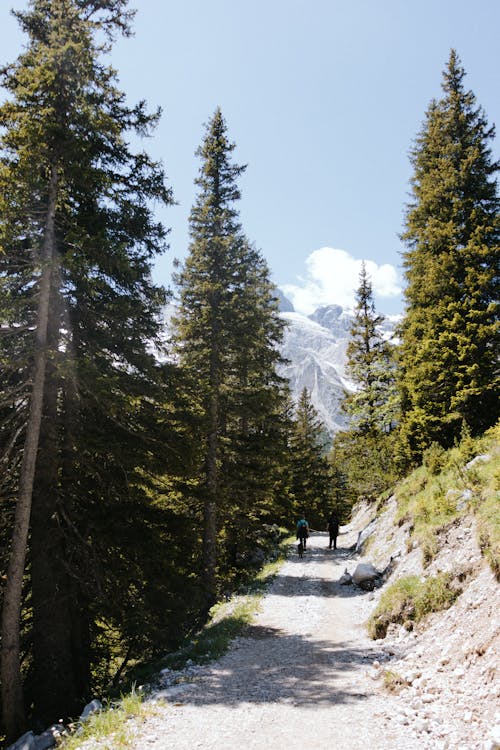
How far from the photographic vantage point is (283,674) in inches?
348

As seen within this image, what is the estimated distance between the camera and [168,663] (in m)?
10.6

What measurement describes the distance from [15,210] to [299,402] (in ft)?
154

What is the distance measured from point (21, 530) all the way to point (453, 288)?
53.9 ft

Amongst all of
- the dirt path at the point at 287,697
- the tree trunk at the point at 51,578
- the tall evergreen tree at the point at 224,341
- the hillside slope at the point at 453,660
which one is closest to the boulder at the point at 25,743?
the tree trunk at the point at 51,578

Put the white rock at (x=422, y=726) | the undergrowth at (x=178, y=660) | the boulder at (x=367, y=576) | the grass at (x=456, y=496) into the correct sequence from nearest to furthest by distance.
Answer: the white rock at (x=422, y=726), the undergrowth at (x=178, y=660), the grass at (x=456, y=496), the boulder at (x=367, y=576)

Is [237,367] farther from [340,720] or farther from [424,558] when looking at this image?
[340,720]

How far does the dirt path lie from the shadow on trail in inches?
0.7

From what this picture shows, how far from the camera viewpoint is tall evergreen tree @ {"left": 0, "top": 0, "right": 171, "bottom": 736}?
10.1 meters

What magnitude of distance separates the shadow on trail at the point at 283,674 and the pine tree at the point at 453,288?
31.0ft

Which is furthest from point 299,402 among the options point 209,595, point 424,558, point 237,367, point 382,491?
point 424,558

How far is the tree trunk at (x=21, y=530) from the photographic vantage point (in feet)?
30.5

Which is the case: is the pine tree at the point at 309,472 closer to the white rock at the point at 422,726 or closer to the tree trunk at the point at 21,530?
the tree trunk at the point at 21,530

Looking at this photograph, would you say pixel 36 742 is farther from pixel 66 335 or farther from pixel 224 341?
pixel 224 341

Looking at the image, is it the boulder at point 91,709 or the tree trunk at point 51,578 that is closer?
the boulder at point 91,709
